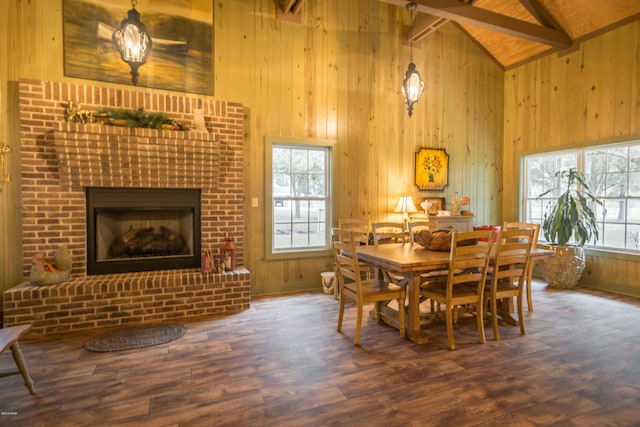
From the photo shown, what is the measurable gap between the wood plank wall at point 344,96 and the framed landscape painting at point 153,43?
12 cm

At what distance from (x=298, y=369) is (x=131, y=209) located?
2.70 meters

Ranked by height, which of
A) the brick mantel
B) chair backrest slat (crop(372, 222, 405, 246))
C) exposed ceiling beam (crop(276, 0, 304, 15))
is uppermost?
exposed ceiling beam (crop(276, 0, 304, 15))

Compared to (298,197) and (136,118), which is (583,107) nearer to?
(298,197)

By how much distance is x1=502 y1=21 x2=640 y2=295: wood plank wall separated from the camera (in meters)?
4.62

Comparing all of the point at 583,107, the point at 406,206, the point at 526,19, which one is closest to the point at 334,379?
the point at 406,206

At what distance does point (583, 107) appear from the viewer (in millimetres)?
5117

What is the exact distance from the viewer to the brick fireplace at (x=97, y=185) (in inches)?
131

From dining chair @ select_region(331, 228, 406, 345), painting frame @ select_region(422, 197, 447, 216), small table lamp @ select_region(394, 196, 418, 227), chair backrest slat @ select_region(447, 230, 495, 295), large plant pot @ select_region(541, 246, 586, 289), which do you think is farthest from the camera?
painting frame @ select_region(422, 197, 447, 216)

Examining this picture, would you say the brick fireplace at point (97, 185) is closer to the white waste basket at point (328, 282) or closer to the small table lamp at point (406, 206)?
the white waste basket at point (328, 282)

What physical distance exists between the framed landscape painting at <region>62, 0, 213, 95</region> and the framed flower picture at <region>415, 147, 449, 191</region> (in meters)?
3.32

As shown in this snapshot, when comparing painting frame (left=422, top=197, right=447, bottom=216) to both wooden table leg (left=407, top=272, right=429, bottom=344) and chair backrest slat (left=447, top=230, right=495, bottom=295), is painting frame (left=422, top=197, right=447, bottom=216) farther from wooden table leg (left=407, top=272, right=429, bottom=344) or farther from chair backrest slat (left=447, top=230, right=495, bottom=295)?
wooden table leg (left=407, top=272, right=429, bottom=344)

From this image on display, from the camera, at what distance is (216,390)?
7.41 ft

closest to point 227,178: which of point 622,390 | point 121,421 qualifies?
point 121,421

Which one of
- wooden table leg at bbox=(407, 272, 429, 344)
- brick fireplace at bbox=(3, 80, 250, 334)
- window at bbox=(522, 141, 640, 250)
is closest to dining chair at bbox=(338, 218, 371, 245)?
wooden table leg at bbox=(407, 272, 429, 344)
